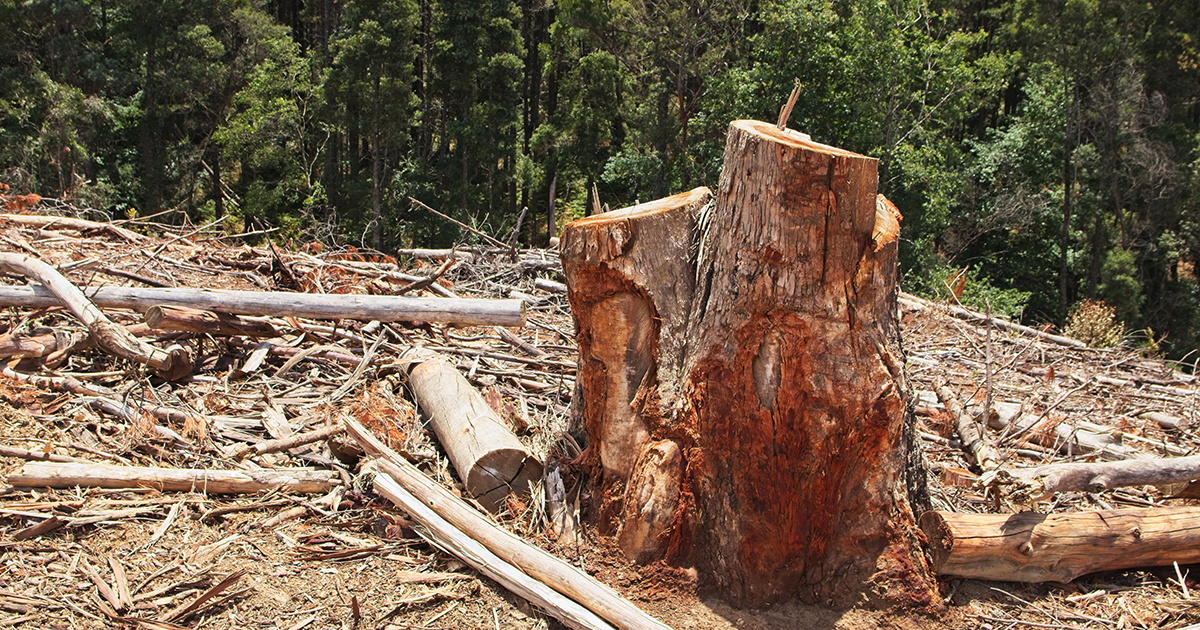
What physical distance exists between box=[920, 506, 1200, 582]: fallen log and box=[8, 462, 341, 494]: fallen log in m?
2.92

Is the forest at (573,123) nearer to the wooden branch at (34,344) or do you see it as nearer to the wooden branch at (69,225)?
the wooden branch at (69,225)

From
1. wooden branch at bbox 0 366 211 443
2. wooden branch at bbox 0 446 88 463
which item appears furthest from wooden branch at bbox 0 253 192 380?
wooden branch at bbox 0 446 88 463

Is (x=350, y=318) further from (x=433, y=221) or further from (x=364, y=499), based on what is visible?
(x=433, y=221)

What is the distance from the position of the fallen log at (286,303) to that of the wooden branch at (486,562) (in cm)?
191

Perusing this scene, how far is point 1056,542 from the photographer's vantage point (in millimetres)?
3656

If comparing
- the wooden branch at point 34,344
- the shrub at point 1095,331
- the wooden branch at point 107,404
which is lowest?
the shrub at point 1095,331

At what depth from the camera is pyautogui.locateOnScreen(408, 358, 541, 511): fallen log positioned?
407cm

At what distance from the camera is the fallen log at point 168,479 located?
161 inches

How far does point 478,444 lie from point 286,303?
7.54 ft

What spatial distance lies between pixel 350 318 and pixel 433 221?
1871cm

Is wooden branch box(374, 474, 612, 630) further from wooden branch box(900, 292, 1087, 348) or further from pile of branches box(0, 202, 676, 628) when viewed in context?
wooden branch box(900, 292, 1087, 348)

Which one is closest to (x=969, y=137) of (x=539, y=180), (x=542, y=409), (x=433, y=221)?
(x=539, y=180)

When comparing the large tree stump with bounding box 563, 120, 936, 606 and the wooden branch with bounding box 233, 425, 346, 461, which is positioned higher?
the large tree stump with bounding box 563, 120, 936, 606

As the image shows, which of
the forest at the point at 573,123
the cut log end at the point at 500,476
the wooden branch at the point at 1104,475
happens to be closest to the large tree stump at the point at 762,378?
the cut log end at the point at 500,476
